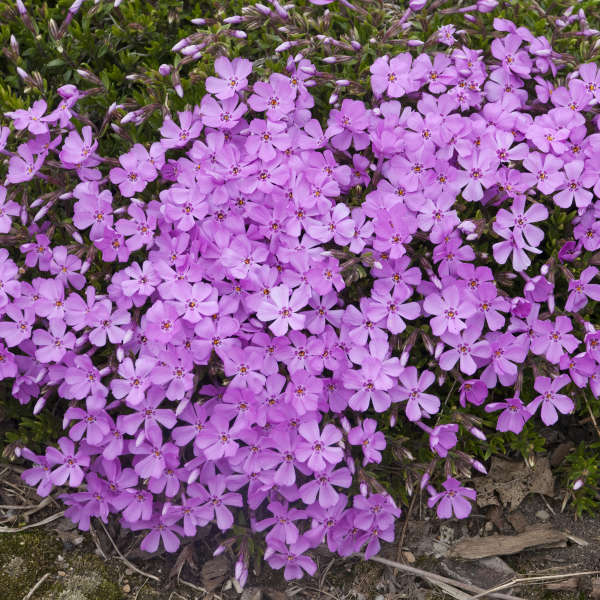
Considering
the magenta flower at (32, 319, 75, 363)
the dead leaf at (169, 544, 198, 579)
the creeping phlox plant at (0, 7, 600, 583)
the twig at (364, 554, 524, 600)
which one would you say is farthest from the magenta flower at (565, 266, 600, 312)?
the magenta flower at (32, 319, 75, 363)

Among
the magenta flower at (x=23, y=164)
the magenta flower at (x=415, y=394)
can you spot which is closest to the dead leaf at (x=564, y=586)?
the magenta flower at (x=415, y=394)

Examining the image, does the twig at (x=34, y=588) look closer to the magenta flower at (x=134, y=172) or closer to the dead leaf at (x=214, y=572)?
the dead leaf at (x=214, y=572)

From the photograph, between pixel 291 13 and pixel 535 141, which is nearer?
pixel 535 141

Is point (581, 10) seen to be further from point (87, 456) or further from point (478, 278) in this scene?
point (87, 456)

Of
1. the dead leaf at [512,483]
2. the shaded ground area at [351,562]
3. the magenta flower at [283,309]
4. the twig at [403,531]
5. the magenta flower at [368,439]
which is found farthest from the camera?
the dead leaf at [512,483]

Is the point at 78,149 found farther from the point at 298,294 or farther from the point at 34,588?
the point at 34,588

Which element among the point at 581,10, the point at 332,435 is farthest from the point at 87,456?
the point at 581,10

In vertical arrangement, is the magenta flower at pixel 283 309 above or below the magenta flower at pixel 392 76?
below

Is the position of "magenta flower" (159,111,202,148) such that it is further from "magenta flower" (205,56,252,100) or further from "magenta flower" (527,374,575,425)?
"magenta flower" (527,374,575,425)
